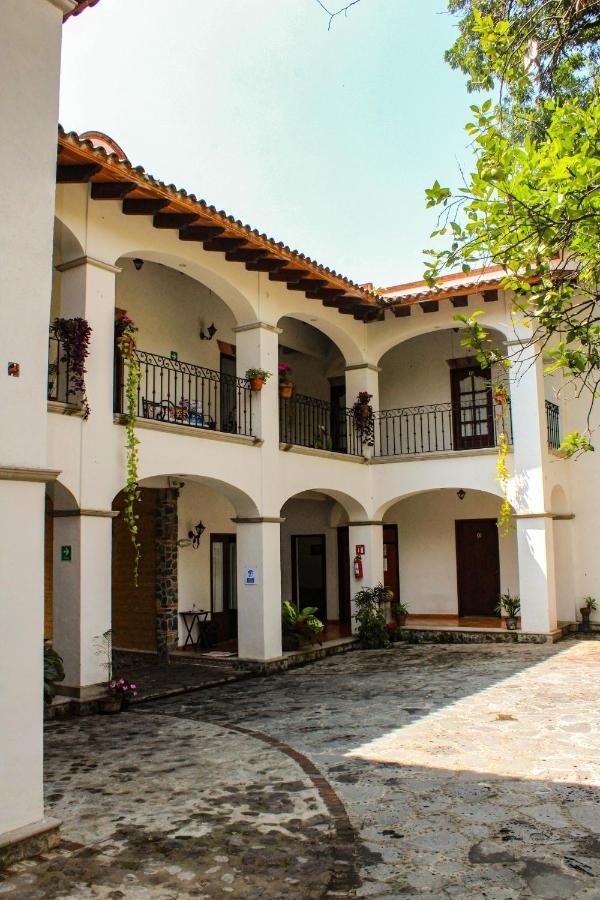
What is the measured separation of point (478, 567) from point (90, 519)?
10102 millimetres

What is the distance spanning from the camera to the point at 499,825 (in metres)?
5.43

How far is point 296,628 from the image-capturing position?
44.5ft

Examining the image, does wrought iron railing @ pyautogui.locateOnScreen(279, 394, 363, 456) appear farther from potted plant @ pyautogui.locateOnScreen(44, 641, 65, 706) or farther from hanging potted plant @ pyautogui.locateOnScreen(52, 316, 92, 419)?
potted plant @ pyautogui.locateOnScreen(44, 641, 65, 706)

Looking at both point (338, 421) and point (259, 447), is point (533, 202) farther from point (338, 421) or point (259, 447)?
point (338, 421)

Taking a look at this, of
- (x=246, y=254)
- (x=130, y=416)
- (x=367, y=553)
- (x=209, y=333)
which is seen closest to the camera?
(x=130, y=416)

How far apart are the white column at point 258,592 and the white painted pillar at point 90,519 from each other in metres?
3.33

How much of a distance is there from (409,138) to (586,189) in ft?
5.23

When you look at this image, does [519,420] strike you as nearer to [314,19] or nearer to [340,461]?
[340,461]

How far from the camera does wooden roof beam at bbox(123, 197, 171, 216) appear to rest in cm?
1016

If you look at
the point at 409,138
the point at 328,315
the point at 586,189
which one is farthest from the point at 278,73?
the point at 328,315

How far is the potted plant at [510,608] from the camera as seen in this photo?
49.0ft

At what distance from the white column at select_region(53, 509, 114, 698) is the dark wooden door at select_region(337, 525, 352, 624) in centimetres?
931

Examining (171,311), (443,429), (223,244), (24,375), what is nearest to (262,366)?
(171,311)

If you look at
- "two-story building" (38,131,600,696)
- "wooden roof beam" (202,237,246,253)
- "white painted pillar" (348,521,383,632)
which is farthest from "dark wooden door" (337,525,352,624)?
"wooden roof beam" (202,237,246,253)
